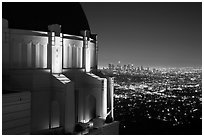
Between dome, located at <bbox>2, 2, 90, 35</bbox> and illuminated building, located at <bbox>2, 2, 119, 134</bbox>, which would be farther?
dome, located at <bbox>2, 2, 90, 35</bbox>

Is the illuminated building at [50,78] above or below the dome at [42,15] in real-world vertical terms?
below

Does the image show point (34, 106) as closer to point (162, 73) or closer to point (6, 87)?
point (6, 87)

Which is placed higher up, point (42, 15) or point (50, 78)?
point (42, 15)

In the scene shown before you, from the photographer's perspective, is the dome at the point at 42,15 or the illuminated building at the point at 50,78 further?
the dome at the point at 42,15

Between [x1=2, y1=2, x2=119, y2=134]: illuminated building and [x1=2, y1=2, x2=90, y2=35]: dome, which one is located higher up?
[x1=2, y1=2, x2=90, y2=35]: dome

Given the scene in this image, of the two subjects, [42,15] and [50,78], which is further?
[42,15]
